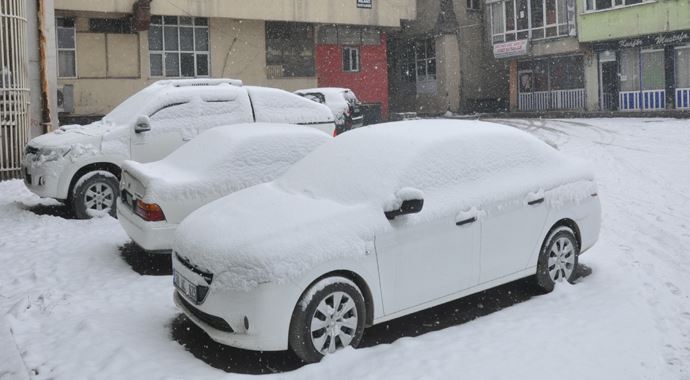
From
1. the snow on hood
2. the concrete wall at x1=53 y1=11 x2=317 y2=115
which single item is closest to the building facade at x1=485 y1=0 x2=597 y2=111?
the concrete wall at x1=53 y1=11 x2=317 y2=115

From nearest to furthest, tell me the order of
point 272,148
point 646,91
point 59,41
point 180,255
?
point 180,255
point 272,148
point 59,41
point 646,91

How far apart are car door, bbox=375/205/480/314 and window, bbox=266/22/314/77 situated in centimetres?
2336

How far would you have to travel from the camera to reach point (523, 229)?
237 inches

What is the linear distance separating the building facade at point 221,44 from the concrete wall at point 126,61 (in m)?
0.03

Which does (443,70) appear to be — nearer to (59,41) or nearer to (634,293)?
(59,41)

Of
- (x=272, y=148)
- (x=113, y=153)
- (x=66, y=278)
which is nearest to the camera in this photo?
(x=66, y=278)

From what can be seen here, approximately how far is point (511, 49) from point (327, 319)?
3362 centimetres

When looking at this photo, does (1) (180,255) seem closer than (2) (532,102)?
Yes

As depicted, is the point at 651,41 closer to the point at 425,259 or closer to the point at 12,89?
the point at 12,89

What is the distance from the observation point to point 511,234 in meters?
5.94

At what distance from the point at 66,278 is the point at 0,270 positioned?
869 mm

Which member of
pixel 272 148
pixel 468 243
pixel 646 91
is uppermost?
pixel 646 91

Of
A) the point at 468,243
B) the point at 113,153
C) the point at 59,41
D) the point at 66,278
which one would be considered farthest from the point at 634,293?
the point at 59,41

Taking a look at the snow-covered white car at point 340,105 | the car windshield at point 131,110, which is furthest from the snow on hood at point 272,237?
the snow-covered white car at point 340,105
